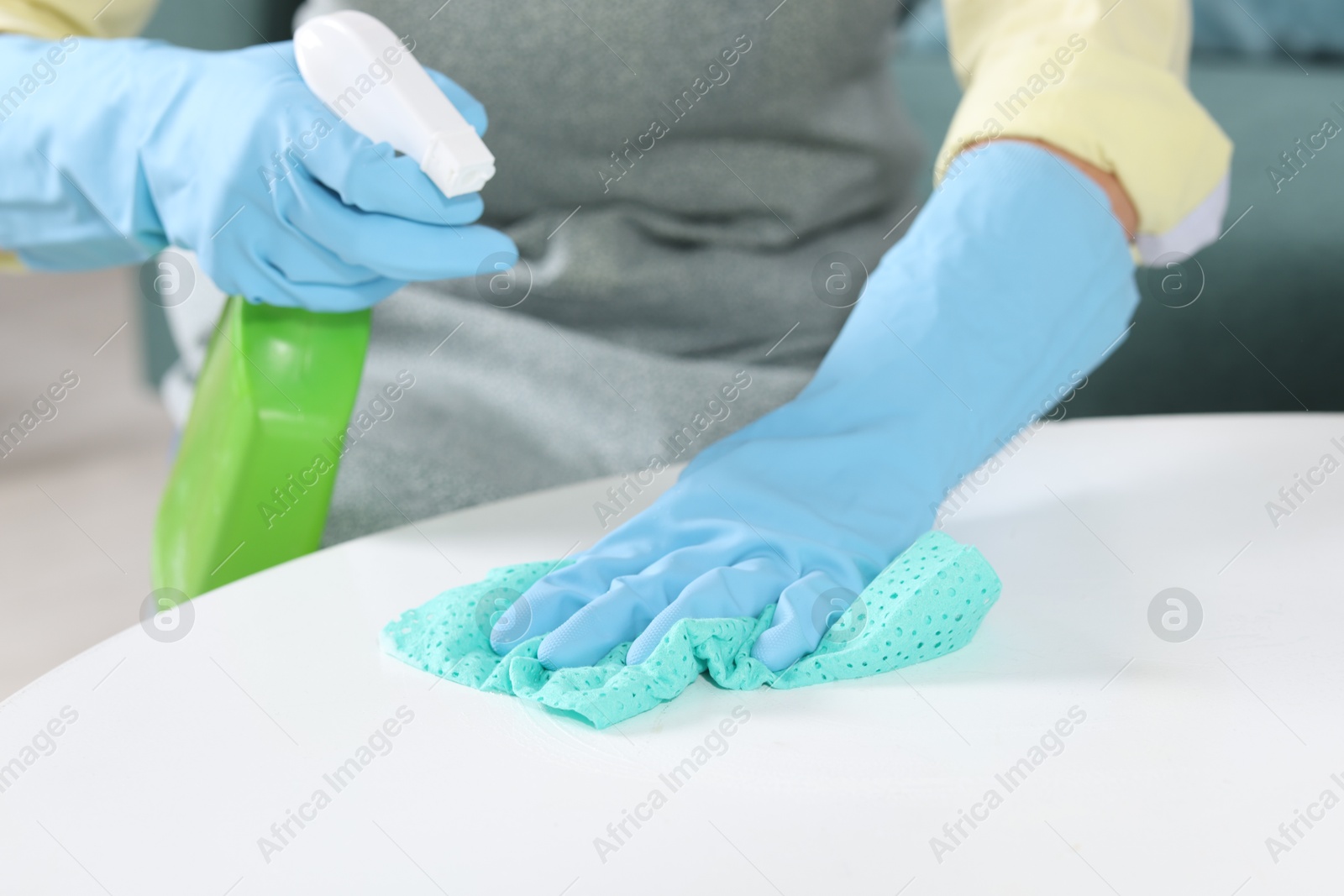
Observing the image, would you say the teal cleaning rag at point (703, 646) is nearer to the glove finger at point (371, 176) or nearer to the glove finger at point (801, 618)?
the glove finger at point (801, 618)

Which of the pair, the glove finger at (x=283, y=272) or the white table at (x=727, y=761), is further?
the glove finger at (x=283, y=272)

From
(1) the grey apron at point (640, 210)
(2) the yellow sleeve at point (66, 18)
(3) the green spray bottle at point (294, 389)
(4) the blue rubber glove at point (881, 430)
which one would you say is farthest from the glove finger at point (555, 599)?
(2) the yellow sleeve at point (66, 18)

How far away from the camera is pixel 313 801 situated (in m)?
0.36

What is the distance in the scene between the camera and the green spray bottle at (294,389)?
1.65ft

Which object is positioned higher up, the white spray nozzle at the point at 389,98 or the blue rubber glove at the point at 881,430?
the white spray nozzle at the point at 389,98

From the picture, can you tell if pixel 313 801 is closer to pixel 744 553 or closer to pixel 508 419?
pixel 744 553

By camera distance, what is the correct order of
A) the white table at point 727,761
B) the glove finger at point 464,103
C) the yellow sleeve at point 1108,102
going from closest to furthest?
the white table at point 727,761 → the glove finger at point 464,103 → the yellow sleeve at point 1108,102

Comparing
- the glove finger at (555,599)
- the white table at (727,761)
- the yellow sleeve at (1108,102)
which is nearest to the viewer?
the white table at (727,761)

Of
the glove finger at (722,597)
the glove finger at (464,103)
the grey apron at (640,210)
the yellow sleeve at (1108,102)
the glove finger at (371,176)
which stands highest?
the yellow sleeve at (1108,102)

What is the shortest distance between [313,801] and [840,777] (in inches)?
6.2

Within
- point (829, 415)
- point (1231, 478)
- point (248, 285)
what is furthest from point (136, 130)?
point (1231, 478)

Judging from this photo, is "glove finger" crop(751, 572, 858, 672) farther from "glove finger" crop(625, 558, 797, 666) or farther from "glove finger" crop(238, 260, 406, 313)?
"glove finger" crop(238, 260, 406, 313)

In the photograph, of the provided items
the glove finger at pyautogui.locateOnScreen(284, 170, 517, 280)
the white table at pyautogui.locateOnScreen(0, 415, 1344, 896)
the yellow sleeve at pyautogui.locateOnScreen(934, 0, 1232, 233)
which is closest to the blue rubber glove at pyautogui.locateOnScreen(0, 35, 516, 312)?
the glove finger at pyautogui.locateOnScreen(284, 170, 517, 280)

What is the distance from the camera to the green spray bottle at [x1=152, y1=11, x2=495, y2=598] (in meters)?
0.50
